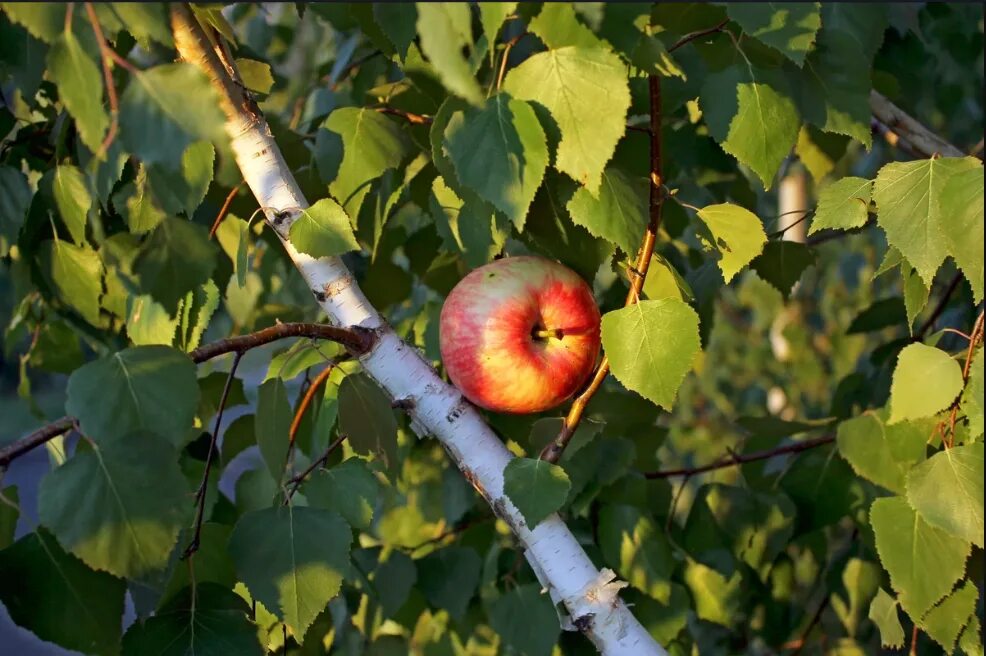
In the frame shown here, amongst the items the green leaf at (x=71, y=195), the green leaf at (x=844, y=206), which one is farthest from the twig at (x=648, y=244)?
the green leaf at (x=71, y=195)

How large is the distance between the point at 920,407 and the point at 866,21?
1.76ft

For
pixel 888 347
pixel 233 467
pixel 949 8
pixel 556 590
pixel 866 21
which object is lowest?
pixel 233 467

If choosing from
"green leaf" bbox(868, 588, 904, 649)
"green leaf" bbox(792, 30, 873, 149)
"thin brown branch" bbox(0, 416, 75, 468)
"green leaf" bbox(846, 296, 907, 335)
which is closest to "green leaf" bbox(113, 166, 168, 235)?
"thin brown branch" bbox(0, 416, 75, 468)

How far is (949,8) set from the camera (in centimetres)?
175

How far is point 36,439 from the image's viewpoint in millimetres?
693

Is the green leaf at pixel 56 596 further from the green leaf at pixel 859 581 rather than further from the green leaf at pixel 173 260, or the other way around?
the green leaf at pixel 859 581

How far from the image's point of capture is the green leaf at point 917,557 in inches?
32.9

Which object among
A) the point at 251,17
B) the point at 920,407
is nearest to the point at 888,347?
the point at 920,407

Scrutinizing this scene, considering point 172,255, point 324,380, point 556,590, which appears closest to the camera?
point 172,255

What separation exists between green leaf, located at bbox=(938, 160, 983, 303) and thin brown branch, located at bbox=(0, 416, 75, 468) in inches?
23.7

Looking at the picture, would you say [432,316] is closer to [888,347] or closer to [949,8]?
[888,347]

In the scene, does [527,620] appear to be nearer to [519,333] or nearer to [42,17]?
[519,333]

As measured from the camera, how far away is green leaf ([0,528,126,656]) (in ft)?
2.43

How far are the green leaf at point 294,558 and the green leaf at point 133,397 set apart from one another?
132mm
